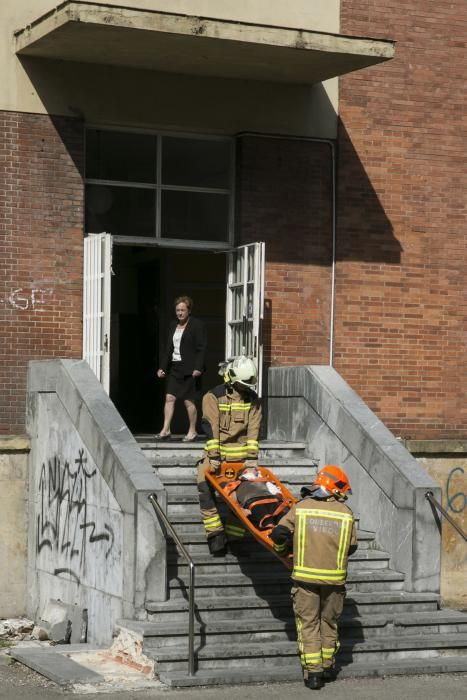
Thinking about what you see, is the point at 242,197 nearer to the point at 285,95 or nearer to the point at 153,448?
the point at 285,95

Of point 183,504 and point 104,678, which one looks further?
point 183,504

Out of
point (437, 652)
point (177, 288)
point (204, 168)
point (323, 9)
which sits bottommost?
point (437, 652)

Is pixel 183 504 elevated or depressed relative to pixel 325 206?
depressed

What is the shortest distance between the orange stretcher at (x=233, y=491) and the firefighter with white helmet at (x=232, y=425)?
0.09 m

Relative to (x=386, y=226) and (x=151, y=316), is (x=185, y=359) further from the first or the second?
(x=151, y=316)

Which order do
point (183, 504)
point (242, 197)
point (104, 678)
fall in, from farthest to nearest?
point (242, 197), point (183, 504), point (104, 678)

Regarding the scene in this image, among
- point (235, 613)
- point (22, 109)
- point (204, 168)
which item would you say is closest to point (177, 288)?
point (204, 168)

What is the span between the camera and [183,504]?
42.0ft

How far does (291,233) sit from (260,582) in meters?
5.75

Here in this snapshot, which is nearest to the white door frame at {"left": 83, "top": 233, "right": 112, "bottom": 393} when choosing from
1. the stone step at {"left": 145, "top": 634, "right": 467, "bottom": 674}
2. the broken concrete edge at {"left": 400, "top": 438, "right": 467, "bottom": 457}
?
the broken concrete edge at {"left": 400, "top": 438, "right": 467, "bottom": 457}

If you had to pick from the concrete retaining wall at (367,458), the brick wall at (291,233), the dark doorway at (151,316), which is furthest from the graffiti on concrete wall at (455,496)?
the dark doorway at (151,316)

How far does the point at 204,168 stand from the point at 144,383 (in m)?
4.46

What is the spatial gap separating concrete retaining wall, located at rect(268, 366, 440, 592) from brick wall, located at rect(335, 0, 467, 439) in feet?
5.41

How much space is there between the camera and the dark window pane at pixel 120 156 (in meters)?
15.6
